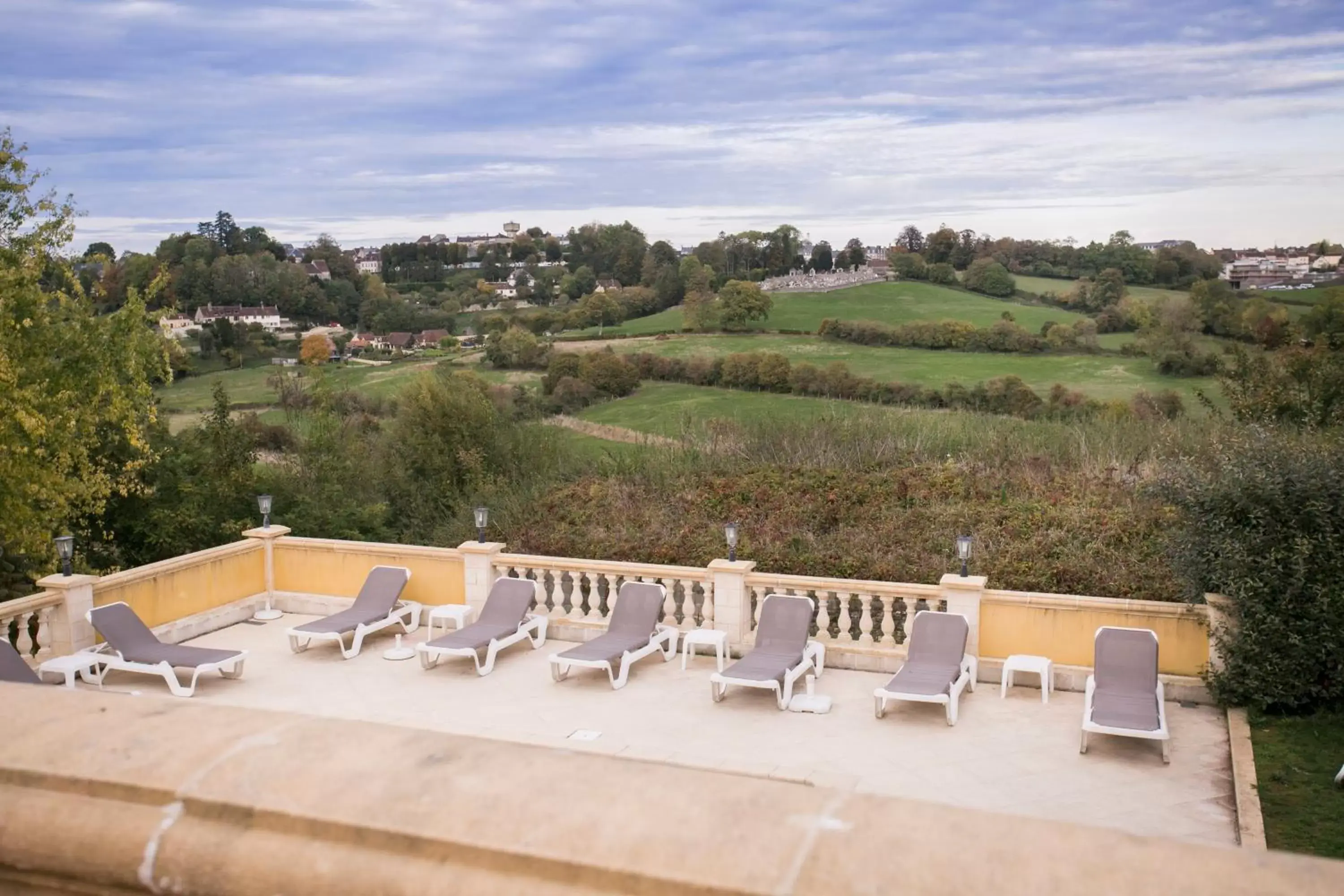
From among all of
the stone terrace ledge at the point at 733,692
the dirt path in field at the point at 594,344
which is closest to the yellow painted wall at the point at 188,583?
the stone terrace ledge at the point at 733,692

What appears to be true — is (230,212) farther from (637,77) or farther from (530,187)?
(637,77)

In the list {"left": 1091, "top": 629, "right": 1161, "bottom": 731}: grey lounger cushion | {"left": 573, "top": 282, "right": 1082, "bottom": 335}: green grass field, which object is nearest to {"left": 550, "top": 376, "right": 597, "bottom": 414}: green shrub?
{"left": 573, "top": 282, "right": 1082, "bottom": 335}: green grass field

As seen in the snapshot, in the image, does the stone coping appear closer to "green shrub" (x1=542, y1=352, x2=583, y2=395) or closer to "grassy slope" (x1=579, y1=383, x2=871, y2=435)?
"grassy slope" (x1=579, y1=383, x2=871, y2=435)

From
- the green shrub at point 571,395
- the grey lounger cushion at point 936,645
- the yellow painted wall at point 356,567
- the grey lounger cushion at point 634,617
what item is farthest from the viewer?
the green shrub at point 571,395

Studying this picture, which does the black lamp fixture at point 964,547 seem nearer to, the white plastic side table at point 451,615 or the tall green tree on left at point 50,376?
the white plastic side table at point 451,615

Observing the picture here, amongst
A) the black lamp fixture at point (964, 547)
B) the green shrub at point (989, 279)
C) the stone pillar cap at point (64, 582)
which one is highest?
the green shrub at point (989, 279)

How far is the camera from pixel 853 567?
14461 mm

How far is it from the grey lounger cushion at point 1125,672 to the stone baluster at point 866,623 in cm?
261

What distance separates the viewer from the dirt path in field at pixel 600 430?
2728cm

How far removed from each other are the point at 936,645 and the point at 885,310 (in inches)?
971

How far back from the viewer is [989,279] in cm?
3478

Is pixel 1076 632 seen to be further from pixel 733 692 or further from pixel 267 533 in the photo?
pixel 267 533

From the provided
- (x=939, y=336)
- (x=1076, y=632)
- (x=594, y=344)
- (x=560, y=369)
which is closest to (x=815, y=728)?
(x=1076, y=632)

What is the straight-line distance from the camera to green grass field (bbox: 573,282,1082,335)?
33.2 m
